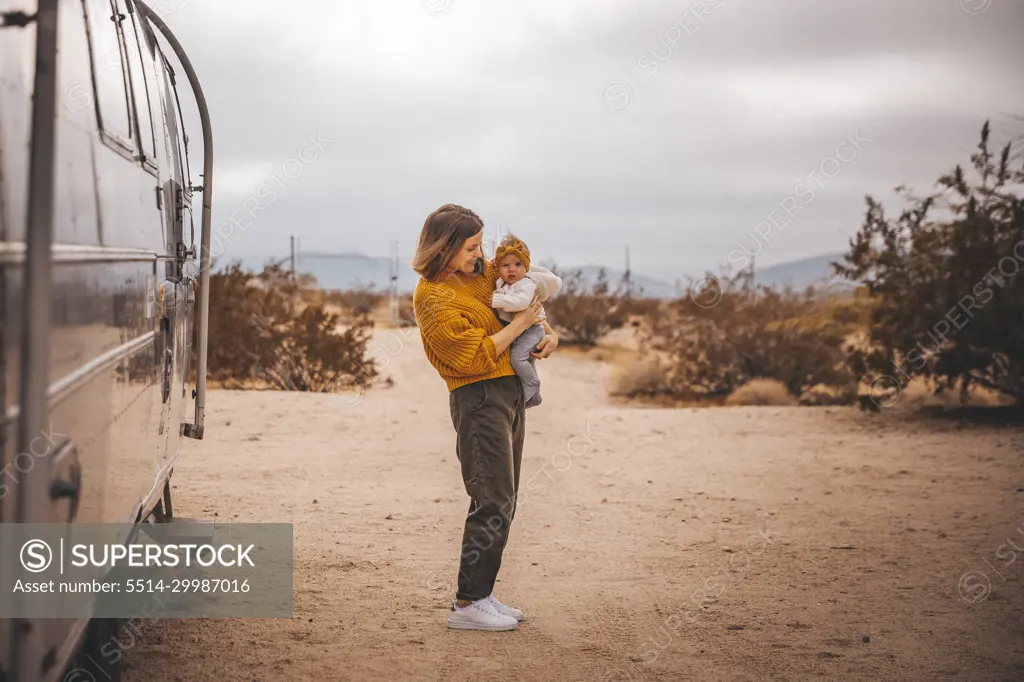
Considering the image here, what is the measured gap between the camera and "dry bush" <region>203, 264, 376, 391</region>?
59.3ft

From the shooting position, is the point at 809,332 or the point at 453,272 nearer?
the point at 453,272

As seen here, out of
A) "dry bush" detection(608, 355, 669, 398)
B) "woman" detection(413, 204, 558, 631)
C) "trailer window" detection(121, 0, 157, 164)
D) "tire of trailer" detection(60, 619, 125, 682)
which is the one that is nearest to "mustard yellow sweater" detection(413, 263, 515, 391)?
"woman" detection(413, 204, 558, 631)

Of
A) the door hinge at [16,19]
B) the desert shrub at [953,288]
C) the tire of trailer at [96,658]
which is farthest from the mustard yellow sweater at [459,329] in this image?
the desert shrub at [953,288]

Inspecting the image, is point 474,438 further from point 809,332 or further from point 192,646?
point 809,332

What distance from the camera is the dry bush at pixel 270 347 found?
1808cm

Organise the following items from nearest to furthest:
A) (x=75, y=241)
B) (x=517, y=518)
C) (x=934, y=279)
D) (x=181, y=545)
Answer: (x=75, y=241) < (x=181, y=545) < (x=517, y=518) < (x=934, y=279)

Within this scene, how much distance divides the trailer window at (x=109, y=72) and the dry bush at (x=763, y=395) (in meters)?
14.4

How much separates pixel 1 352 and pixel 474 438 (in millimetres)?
3001

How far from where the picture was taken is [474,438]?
16.6 feet

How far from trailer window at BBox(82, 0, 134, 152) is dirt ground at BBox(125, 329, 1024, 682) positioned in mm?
2250

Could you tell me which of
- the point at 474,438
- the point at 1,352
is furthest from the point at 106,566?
the point at 474,438

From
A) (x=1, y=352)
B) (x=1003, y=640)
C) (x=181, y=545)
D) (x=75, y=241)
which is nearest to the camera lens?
(x=1, y=352)

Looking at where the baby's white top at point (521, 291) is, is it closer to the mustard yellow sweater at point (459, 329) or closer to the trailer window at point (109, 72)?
the mustard yellow sweater at point (459, 329)

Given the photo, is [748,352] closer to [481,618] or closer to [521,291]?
[481,618]
